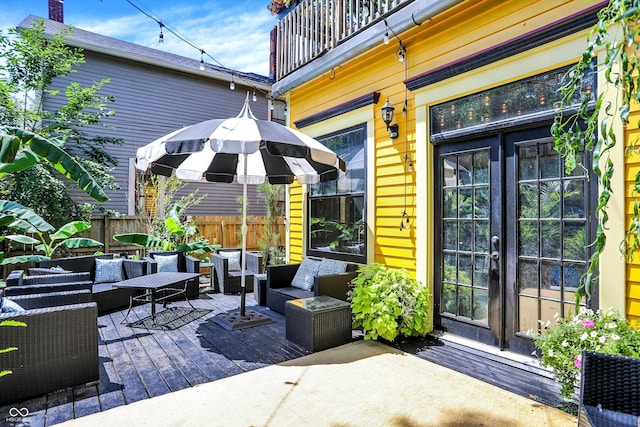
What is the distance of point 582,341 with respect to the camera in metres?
2.60

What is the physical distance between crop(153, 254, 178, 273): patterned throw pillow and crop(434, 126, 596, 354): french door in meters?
4.23

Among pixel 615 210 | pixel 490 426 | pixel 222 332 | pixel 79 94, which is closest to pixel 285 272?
pixel 222 332

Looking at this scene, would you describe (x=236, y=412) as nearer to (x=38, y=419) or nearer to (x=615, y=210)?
(x=38, y=419)

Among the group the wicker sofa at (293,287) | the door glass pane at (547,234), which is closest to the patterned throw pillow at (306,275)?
the wicker sofa at (293,287)

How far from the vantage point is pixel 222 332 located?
14.1ft

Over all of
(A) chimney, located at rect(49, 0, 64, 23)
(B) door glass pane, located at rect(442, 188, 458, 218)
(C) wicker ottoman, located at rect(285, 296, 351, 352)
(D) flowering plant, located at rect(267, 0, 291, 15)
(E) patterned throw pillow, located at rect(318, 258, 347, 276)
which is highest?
(A) chimney, located at rect(49, 0, 64, 23)

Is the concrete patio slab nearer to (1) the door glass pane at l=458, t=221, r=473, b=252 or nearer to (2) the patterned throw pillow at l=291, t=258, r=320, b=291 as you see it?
(1) the door glass pane at l=458, t=221, r=473, b=252

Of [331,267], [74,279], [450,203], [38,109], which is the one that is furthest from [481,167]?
[38,109]

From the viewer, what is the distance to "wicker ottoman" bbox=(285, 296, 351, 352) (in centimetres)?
374

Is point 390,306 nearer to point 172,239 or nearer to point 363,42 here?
point 363,42

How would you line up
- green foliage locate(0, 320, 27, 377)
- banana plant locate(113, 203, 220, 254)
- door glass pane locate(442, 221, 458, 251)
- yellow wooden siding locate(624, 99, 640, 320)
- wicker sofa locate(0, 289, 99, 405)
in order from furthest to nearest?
banana plant locate(113, 203, 220, 254) < door glass pane locate(442, 221, 458, 251) < yellow wooden siding locate(624, 99, 640, 320) < wicker sofa locate(0, 289, 99, 405) < green foliage locate(0, 320, 27, 377)

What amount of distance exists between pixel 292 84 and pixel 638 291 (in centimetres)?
525

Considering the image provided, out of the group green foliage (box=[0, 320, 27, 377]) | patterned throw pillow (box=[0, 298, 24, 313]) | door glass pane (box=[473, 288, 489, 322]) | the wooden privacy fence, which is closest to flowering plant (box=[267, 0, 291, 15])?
the wooden privacy fence

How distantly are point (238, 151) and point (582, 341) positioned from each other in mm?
3127
